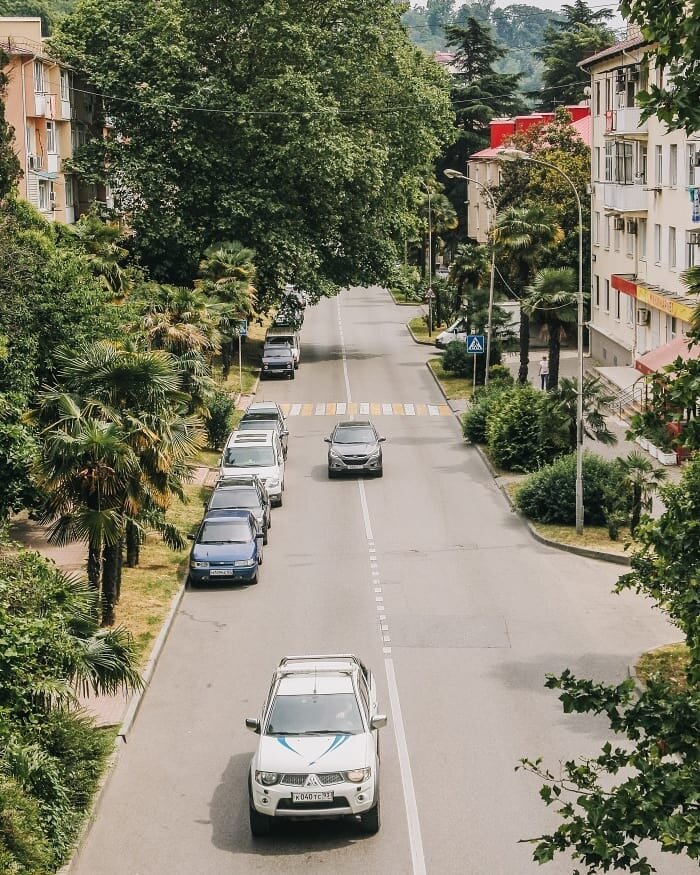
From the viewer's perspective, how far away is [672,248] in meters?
48.7

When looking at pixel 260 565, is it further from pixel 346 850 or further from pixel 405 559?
pixel 346 850

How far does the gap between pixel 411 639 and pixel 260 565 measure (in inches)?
277

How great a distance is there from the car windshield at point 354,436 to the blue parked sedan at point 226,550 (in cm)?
1113

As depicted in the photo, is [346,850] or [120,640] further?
[120,640]

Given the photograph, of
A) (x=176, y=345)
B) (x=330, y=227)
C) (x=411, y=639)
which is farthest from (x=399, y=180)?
(x=411, y=639)

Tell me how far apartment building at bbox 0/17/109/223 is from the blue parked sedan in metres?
26.0

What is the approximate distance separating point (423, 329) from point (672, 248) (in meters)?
29.6

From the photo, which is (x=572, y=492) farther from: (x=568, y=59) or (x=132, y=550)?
(x=568, y=59)

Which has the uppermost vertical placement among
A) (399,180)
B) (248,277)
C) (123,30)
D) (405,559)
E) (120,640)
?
(123,30)

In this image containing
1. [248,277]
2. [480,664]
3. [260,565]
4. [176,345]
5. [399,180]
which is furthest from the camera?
[399,180]

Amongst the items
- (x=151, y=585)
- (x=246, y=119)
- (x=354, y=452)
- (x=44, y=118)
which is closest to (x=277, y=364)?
(x=246, y=119)

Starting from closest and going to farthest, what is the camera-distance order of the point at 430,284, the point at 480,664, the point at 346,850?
1. the point at 346,850
2. the point at 480,664
3. the point at 430,284

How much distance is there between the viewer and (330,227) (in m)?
62.5

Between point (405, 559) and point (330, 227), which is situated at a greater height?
point (330, 227)
